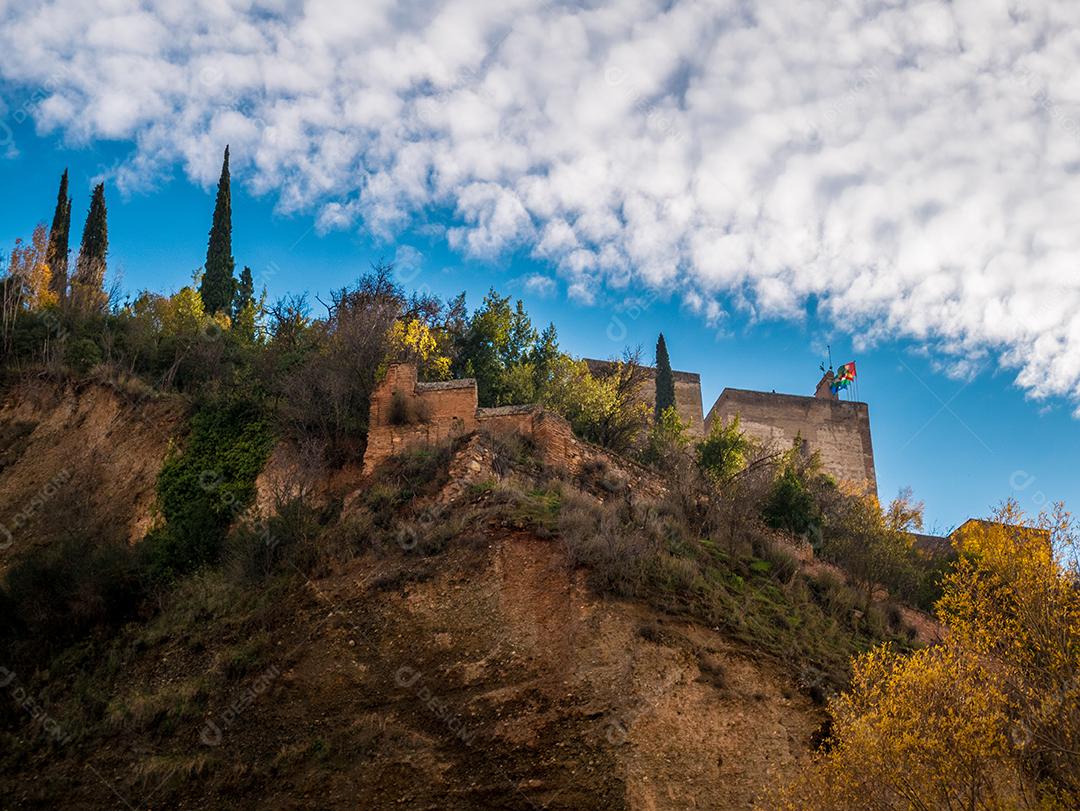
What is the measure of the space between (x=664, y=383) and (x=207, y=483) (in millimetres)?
21104

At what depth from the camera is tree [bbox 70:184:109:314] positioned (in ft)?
82.0

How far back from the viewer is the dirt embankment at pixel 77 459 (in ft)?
59.4

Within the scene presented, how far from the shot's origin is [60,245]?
2981 cm

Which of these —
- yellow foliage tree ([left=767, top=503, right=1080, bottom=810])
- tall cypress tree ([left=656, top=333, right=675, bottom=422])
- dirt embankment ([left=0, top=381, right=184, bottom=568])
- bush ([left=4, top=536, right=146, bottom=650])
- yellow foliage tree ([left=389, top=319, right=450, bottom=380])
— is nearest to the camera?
yellow foliage tree ([left=767, top=503, right=1080, bottom=810])

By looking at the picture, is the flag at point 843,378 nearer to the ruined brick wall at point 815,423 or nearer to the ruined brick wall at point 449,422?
the ruined brick wall at point 815,423

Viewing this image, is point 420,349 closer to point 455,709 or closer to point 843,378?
point 455,709

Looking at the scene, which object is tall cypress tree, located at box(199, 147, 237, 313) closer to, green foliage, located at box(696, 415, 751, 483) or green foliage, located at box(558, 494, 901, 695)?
green foliage, located at box(696, 415, 751, 483)

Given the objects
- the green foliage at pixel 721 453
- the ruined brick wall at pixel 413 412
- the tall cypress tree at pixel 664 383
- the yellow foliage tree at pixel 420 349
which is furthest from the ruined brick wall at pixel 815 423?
the ruined brick wall at pixel 413 412

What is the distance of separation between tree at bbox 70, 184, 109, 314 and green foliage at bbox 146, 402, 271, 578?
7.61m

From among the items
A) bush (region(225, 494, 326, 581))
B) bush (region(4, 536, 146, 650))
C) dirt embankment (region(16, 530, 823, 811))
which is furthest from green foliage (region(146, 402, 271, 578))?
dirt embankment (region(16, 530, 823, 811))

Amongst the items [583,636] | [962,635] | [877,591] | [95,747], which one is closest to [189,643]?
[95,747]

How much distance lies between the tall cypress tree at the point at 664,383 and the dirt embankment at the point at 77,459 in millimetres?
19230

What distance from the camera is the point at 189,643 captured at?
45.9 ft

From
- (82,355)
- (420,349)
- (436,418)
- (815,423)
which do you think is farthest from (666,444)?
(815,423)
